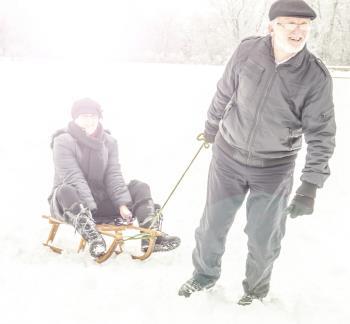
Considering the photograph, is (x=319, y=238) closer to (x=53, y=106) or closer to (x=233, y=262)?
(x=233, y=262)

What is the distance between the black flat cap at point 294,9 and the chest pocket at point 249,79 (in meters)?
0.32

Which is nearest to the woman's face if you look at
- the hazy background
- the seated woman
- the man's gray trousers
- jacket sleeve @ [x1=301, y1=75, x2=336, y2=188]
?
the seated woman

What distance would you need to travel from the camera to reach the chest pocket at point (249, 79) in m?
2.77

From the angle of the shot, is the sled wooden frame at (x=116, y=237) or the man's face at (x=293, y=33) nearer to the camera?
the man's face at (x=293, y=33)

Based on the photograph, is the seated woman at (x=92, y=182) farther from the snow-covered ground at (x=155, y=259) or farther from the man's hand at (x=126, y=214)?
the snow-covered ground at (x=155, y=259)

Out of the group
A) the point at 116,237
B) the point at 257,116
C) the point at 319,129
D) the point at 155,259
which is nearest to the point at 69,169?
the point at 116,237

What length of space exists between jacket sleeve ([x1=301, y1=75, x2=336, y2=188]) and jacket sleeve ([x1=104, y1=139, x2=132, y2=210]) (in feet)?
6.05

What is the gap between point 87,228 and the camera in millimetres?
3695

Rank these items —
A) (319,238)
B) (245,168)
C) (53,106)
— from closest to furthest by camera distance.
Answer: (245,168), (319,238), (53,106)

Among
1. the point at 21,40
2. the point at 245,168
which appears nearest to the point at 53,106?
the point at 245,168

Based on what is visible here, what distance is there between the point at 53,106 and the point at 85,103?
292 inches

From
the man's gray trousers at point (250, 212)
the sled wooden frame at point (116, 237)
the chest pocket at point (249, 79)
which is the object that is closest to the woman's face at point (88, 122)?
the sled wooden frame at point (116, 237)

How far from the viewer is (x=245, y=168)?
9.63ft

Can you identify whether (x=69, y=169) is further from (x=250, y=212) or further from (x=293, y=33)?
(x=293, y=33)
